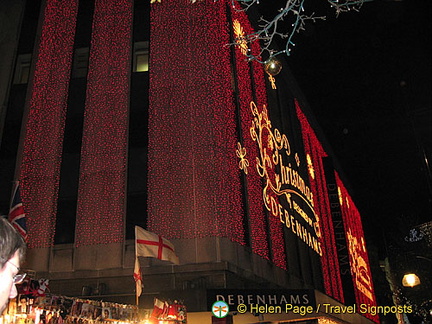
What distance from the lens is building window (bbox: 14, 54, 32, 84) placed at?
680 inches

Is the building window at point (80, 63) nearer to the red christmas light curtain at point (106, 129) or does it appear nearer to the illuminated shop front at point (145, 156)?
the illuminated shop front at point (145, 156)

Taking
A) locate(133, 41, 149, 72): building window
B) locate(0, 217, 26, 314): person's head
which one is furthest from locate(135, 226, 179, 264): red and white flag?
locate(0, 217, 26, 314): person's head

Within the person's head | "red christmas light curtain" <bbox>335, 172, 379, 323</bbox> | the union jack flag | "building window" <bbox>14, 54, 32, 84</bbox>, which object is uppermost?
"building window" <bbox>14, 54, 32, 84</bbox>

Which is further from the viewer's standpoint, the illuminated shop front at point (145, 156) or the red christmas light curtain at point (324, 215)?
the red christmas light curtain at point (324, 215)

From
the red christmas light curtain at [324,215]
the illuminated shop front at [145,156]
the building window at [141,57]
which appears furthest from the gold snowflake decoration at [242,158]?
the red christmas light curtain at [324,215]

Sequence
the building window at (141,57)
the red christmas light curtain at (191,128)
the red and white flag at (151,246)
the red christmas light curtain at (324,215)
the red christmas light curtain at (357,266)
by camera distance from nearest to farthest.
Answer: the red and white flag at (151,246) → the red christmas light curtain at (191,128) → the building window at (141,57) → the red christmas light curtain at (324,215) → the red christmas light curtain at (357,266)

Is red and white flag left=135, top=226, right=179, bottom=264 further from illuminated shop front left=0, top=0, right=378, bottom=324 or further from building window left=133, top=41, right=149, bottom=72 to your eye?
building window left=133, top=41, right=149, bottom=72

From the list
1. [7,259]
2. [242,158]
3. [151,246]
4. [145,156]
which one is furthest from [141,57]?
[7,259]

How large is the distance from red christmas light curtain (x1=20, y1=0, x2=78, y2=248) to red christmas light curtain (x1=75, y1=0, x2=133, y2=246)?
981 mm

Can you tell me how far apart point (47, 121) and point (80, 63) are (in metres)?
2.98

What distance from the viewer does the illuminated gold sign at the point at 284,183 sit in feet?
62.6

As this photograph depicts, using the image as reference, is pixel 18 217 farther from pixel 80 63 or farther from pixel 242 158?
pixel 80 63

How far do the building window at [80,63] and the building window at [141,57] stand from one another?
2.03 meters

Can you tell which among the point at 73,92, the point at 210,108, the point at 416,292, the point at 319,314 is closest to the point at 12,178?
the point at 73,92
